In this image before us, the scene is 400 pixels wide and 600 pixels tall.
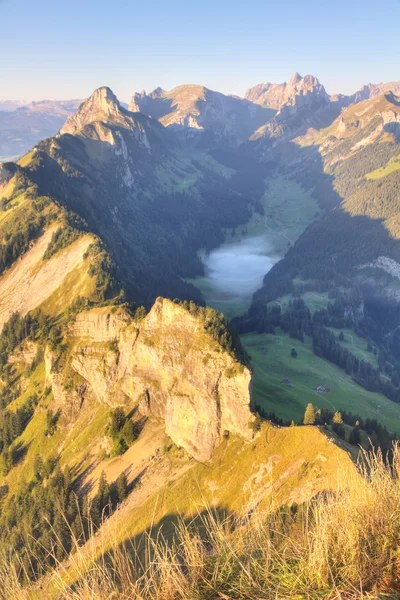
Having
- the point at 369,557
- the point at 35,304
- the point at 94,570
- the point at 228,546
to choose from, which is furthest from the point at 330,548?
the point at 35,304

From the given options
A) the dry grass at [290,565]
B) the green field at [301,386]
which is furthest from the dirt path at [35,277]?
the dry grass at [290,565]

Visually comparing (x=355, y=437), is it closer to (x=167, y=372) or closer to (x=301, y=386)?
(x=167, y=372)

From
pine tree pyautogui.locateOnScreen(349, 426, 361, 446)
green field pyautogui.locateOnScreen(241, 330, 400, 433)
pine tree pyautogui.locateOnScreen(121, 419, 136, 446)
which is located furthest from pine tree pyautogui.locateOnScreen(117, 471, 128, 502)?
pine tree pyautogui.locateOnScreen(349, 426, 361, 446)

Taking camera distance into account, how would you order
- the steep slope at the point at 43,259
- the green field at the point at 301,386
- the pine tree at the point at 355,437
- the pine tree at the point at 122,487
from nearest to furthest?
the pine tree at the point at 355,437 → the pine tree at the point at 122,487 → the green field at the point at 301,386 → the steep slope at the point at 43,259

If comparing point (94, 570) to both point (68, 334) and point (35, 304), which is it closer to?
point (68, 334)

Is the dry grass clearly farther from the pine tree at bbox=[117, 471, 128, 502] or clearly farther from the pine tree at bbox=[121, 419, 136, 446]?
the pine tree at bbox=[121, 419, 136, 446]

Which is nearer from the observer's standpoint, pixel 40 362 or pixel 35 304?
pixel 40 362

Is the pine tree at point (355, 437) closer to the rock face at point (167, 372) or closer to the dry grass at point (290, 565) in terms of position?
the rock face at point (167, 372)
